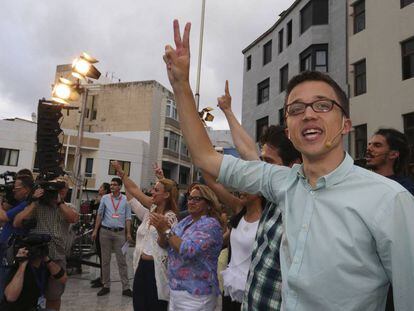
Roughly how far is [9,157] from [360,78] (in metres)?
30.6

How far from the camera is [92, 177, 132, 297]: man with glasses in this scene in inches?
278

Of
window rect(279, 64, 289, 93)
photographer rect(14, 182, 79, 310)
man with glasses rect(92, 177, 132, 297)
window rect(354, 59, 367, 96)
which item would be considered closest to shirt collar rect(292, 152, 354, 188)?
photographer rect(14, 182, 79, 310)

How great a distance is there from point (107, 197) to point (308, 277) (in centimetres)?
717

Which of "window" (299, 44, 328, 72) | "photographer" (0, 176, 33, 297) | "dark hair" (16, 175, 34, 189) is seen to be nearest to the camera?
"photographer" (0, 176, 33, 297)

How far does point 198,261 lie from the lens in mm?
3322

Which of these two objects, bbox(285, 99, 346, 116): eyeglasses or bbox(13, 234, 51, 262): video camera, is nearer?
bbox(285, 99, 346, 116): eyeglasses

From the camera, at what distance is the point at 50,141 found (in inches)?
201

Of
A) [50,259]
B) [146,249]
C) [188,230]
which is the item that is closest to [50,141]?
[50,259]

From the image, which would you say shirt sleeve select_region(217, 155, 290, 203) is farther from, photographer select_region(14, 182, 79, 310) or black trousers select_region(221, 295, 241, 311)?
photographer select_region(14, 182, 79, 310)

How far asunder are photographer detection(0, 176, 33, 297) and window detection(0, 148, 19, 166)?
105 feet

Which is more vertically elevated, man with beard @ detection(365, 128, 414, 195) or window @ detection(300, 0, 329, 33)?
window @ detection(300, 0, 329, 33)

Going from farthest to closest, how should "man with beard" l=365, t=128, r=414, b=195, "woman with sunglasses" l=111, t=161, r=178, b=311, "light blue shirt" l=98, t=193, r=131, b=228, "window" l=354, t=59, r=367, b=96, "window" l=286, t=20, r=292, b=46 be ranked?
"window" l=286, t=20, r=292, b=46, "window" l=354, t=59, r=367, b=96, "light blue shirt" l=98, t=193, r=131, b=228, "woman with sunglasses" l=111, t=161, r=178, b=311, "man with beard" l=365, t=128, r=414, b=195

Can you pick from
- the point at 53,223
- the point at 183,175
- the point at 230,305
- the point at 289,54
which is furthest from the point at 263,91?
the point at 183,175

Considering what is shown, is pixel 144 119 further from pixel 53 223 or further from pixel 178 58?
pixel 178 58
